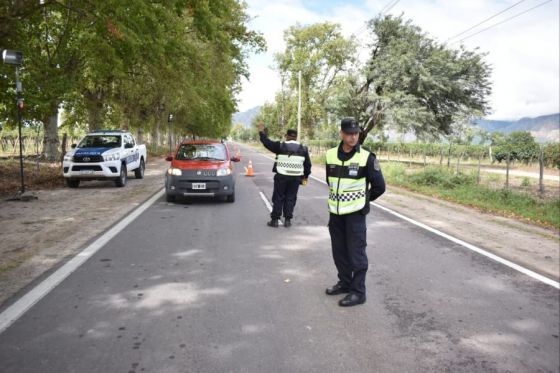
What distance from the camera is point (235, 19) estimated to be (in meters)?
29.6

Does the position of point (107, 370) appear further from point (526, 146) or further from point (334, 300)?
point (526, 146)

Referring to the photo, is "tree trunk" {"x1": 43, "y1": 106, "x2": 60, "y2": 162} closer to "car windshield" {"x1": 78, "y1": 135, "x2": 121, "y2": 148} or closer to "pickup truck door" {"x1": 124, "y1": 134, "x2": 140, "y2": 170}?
"pickup truck door" {"x1": 124, "y1": 134, "x2": 140, "y2": 170}

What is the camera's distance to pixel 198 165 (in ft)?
36.0

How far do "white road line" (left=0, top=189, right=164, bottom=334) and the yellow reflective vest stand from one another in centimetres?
325

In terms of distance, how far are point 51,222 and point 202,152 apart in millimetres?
4484

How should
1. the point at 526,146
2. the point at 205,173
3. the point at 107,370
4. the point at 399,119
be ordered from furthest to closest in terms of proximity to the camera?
the point at 526,146
the point at 399,119
the point at 205,173
the point at 107,370

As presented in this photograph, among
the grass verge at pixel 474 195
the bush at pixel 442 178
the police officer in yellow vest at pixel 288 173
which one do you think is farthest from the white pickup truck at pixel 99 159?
the bush at pixel 442 178

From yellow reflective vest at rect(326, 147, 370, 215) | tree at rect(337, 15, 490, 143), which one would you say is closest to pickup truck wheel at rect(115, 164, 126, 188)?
yellow reflective vest at rect(326, 147, 370, 215)

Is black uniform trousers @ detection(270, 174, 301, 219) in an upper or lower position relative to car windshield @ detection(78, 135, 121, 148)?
lower

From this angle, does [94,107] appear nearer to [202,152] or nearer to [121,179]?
[121,179]

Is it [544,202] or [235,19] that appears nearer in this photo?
[544,202]

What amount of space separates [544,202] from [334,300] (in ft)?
35.3

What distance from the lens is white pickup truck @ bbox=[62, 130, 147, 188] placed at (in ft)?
45.4

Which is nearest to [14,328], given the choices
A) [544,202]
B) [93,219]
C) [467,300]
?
[467,300]
